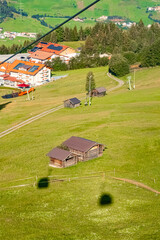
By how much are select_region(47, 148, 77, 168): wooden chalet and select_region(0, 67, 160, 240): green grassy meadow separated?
124 centimetres

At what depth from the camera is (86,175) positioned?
159ft

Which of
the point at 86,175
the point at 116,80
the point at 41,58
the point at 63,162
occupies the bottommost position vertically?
the point at 41,58

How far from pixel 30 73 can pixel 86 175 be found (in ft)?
389

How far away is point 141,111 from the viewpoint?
83688 millimetres

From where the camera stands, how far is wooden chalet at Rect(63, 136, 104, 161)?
173 feet

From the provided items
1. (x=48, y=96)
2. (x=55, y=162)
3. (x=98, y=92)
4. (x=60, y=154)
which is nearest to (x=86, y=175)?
(x=60, y=154)

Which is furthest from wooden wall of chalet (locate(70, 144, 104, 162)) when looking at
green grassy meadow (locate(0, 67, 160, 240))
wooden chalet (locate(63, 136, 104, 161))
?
green grassy meadow (locate(0, 67, 160, 240))

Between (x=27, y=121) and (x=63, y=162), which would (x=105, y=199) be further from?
(x=27, y=121)

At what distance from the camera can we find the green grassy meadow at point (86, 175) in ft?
109

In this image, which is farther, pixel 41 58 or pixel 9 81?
pixel 41 58

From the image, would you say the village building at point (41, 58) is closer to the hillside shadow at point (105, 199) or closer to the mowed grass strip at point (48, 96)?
the mowed grass strip at point (48, 96)

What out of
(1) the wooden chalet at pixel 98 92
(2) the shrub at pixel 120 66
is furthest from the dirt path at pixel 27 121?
(2) the shrub at pixel 120 66

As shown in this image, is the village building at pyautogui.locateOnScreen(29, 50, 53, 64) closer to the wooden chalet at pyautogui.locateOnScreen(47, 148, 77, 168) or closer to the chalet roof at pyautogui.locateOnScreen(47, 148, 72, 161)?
the chalet roof at pyautogui.locateOnScreen(47, 148, 72, 161)

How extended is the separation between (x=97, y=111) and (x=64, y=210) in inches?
2107
